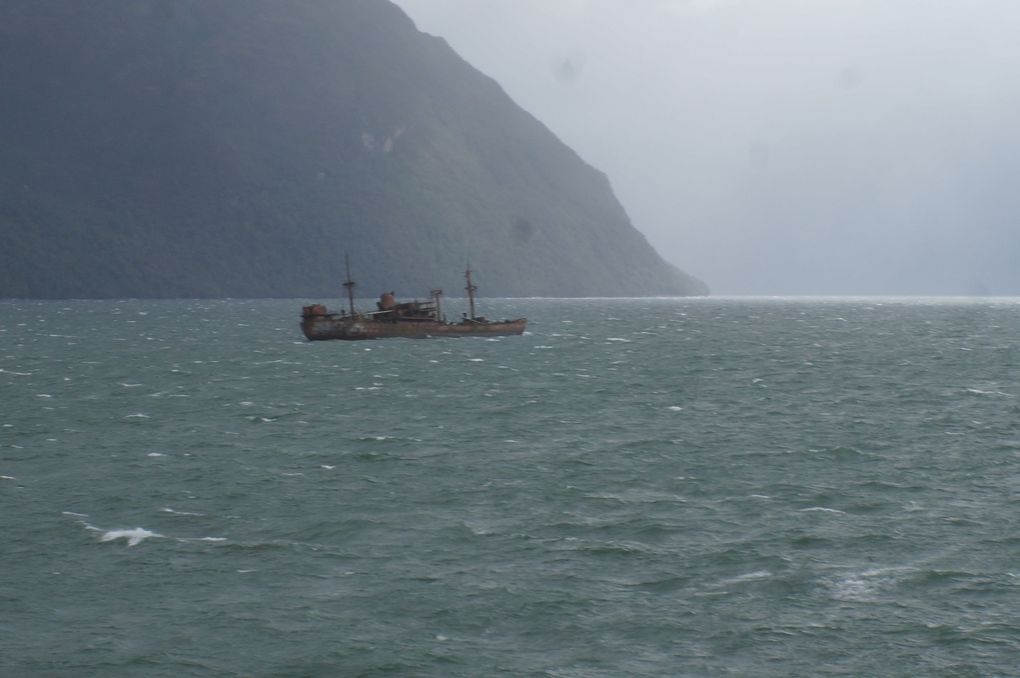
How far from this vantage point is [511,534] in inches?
1077

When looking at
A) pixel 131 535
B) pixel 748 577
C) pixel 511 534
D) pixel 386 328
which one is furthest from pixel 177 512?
pixel 386 328

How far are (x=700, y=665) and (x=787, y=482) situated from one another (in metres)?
16.0

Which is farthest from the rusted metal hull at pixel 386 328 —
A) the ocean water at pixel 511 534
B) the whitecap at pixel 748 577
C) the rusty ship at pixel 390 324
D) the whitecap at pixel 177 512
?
the whitecap at pixel 748 577

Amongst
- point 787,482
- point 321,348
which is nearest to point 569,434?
point 787,482

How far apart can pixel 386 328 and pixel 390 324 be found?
656mm

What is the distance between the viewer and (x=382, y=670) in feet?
61.2

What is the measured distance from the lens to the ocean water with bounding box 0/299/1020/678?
19578 mm

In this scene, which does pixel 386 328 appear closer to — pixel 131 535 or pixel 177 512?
pixel 177 512

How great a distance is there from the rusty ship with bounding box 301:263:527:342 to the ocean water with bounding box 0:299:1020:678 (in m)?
58.1

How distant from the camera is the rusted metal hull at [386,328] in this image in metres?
118

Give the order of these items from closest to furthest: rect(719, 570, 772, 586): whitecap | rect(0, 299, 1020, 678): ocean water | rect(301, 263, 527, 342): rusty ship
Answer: rect(0, 299, 1020, 678): ocean water
rect(719, 570, 772, 586): whitecap
rect(301, 263, 527, 342): rusty ship

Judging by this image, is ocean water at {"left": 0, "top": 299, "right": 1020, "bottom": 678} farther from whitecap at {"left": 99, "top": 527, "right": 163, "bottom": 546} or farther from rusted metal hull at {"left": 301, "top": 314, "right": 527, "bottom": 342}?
rusted metal hull at {"left": 301, "top": 314, "right": 527, "bottom": 342}

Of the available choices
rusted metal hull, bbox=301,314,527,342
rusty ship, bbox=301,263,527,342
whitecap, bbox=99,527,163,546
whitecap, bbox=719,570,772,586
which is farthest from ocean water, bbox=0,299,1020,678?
rusty ship, bbox=301,263,527,342

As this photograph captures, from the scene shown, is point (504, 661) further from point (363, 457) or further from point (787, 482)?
point (363, 457)
